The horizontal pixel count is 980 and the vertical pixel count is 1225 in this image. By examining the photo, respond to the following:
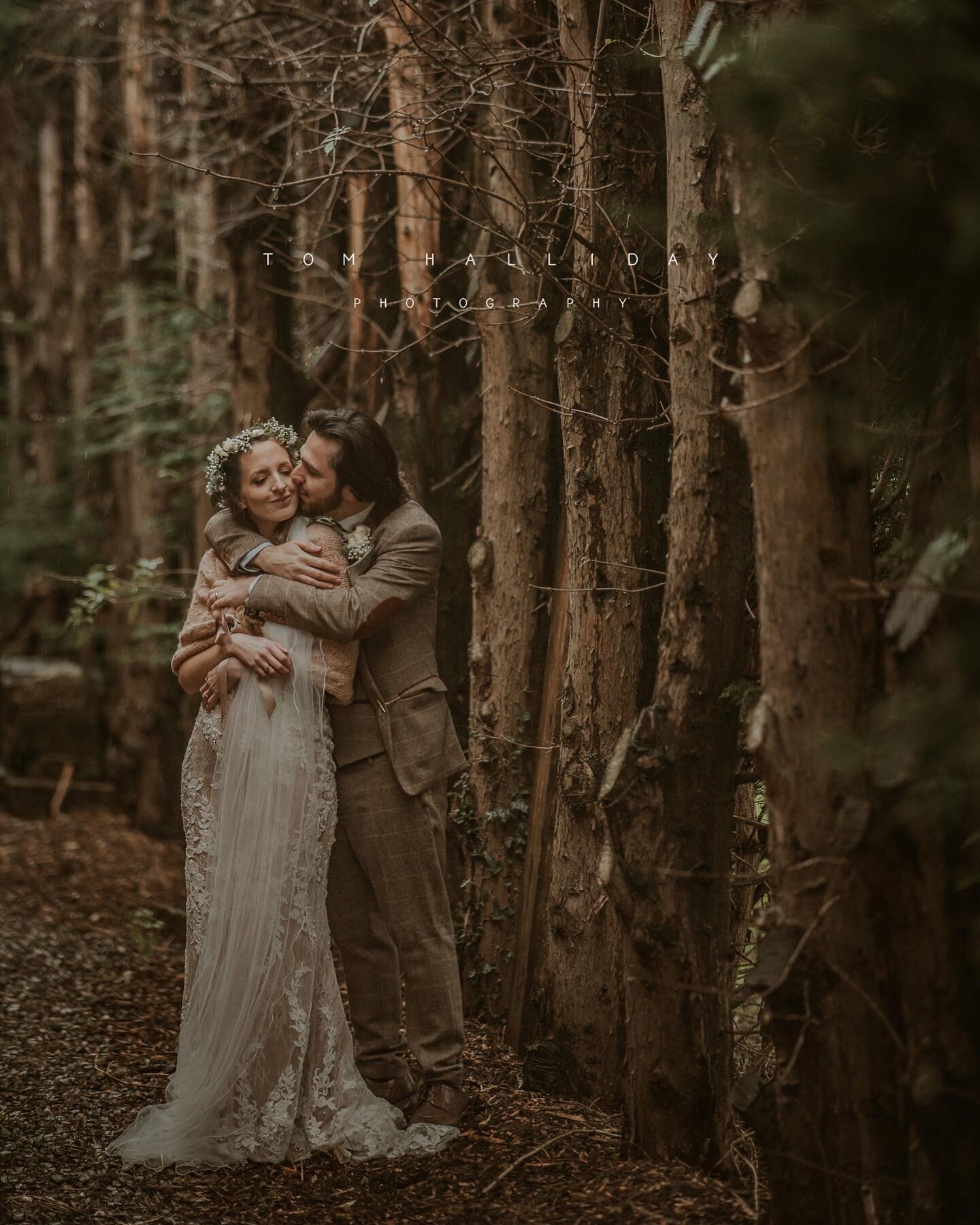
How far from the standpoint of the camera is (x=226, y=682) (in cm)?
426

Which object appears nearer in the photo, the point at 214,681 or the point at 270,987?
the point at 270,987

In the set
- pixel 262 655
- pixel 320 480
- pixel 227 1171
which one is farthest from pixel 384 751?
pixel 227 1171

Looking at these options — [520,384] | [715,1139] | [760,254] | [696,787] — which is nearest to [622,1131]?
[715,1139]

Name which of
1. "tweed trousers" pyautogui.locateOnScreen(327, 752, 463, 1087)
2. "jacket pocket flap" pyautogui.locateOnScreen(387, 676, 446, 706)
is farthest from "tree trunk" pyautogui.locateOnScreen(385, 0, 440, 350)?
"tweed trousers" pyautogui.locateOnScreen(327, 752, 463, 1087)

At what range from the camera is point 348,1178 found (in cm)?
390

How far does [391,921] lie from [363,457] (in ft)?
5.35

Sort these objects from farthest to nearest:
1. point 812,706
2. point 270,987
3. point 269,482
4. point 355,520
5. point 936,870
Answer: point 355,520, point 269,482, point 270,987, point 812,706, point 936,870

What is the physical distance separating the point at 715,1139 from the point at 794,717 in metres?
1.51

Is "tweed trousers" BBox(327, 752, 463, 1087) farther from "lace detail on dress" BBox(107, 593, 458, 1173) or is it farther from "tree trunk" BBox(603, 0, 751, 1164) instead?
"tree trunk" BBox(603, 0, 751, 1164)

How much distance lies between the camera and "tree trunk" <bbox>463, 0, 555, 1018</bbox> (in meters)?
5.23

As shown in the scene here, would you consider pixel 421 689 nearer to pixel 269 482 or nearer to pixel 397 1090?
pixel 269 482

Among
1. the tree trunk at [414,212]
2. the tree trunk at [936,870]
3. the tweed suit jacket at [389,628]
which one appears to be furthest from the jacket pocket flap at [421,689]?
the tree trunk at [414,212]

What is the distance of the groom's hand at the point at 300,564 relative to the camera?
4184 mm

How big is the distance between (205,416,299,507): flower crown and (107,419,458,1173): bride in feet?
0.03
